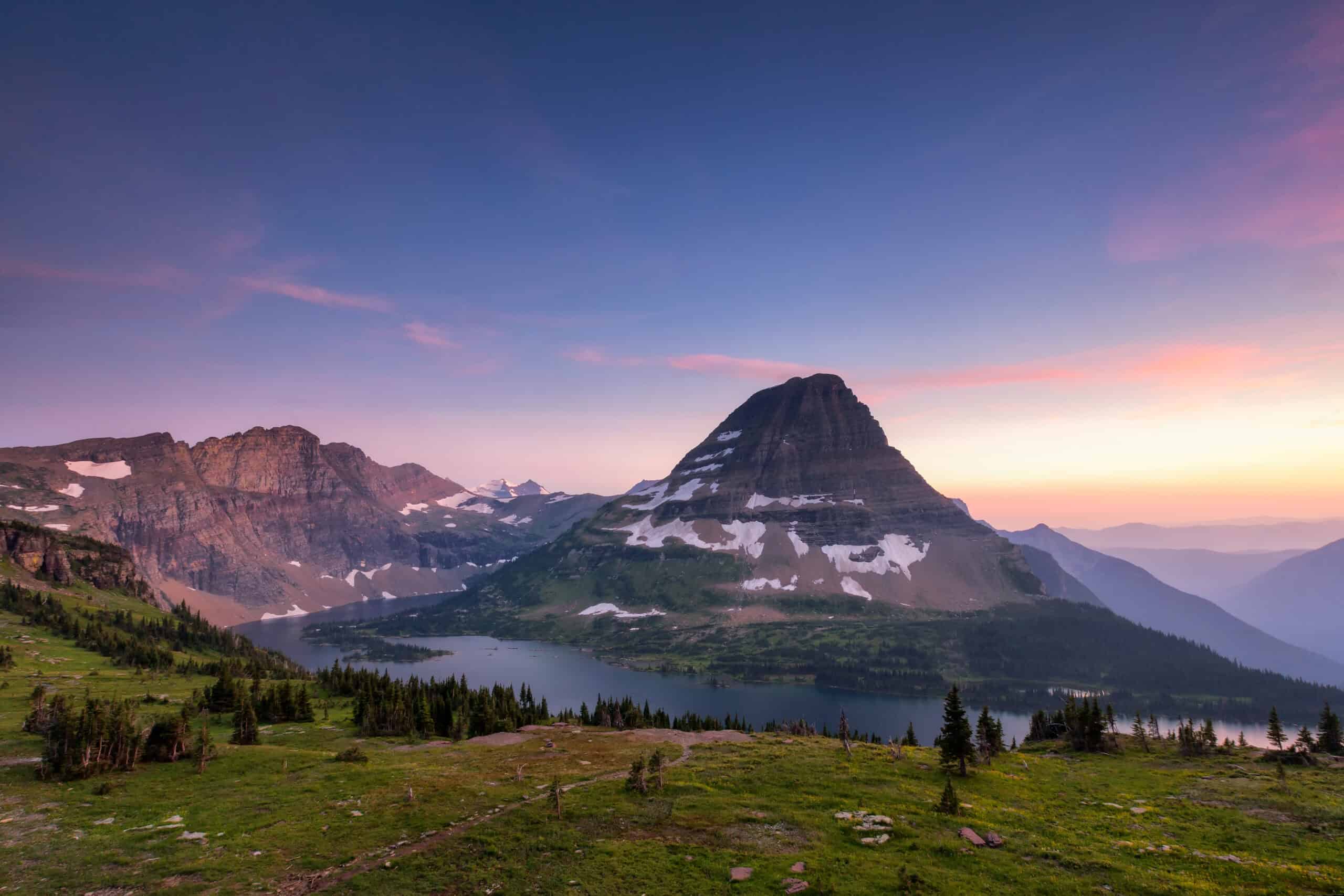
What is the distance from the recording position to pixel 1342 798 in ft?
142

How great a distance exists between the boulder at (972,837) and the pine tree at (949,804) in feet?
11.3

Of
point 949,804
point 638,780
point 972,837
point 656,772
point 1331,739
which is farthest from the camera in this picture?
point 1331,739

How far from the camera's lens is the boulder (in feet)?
113

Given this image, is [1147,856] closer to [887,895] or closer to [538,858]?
[887,895]

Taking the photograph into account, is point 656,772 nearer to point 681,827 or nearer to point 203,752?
point 681,827

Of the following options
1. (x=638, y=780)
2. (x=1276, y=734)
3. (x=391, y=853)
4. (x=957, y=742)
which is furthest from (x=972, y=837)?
(x=1276, y=734)

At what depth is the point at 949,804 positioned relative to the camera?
131 feet

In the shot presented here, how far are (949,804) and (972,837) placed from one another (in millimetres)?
5071

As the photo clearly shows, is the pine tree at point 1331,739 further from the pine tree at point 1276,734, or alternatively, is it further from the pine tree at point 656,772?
→ the pine tree at point 656,772

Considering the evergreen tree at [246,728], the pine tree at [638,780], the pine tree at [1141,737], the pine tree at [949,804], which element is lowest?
the pine tree at [1141,737]

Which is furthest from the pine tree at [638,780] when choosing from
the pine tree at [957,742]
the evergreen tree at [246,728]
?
the evergreen tree at [246,728]

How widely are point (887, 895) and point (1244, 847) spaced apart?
74.5ft

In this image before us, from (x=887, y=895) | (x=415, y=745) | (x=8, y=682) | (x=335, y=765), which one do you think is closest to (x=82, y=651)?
(x=8, y=682)

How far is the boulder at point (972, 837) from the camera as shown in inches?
1351
